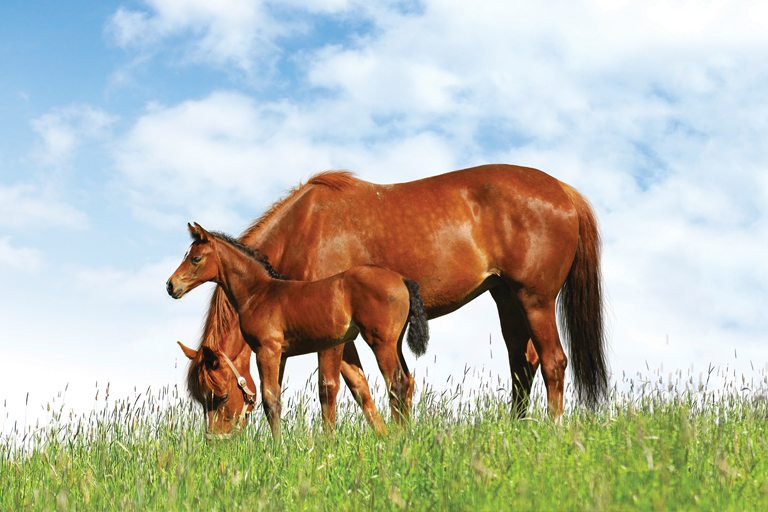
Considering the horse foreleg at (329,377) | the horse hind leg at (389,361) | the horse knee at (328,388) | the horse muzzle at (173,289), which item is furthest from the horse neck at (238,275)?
the horse hind leg at (389,361)

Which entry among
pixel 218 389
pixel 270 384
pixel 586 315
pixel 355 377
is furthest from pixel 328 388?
pixel 586 315

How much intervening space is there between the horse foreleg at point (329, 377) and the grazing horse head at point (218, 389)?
2.44 ft

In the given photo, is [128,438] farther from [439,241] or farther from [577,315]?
[577,315]

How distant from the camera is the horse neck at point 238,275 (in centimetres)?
645

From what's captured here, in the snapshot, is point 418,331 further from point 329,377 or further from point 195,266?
point 195,266

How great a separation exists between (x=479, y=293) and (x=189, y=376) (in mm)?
3264

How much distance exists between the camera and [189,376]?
21.4 feet

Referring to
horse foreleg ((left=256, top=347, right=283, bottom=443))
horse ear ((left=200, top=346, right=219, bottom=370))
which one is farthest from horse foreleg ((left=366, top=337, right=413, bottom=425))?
horse ear ((left=200, top=346, right=219, bottom=370))

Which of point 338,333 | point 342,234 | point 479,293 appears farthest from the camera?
point 479,293

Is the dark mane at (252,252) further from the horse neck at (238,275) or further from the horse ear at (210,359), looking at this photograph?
the horse ear at (210,359)

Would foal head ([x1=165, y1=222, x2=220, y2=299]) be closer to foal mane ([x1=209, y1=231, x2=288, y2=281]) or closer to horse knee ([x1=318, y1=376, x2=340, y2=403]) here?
foal mane ([x1=209, y1=231, x2=288, y2=281])

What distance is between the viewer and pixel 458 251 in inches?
283

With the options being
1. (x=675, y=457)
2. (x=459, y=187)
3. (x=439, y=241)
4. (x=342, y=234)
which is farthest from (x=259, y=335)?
(x=675, y=457)

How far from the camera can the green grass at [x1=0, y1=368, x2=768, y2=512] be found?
3.48m
